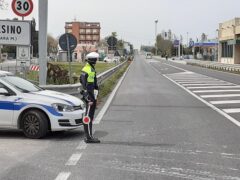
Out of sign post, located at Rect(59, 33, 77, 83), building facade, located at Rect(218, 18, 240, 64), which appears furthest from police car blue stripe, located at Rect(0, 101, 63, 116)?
building facade, located at Rect(218, 18, 240, 64)

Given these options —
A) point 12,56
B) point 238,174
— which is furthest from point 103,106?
point 12,56

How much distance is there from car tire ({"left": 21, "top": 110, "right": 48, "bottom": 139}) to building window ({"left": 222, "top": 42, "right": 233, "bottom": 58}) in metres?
78.4

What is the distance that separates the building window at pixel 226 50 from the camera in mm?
87012

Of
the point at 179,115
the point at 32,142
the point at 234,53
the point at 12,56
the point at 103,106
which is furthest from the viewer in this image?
the point at 12,56

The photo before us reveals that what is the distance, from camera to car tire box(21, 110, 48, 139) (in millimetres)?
10430

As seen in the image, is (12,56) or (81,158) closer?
(81,158)

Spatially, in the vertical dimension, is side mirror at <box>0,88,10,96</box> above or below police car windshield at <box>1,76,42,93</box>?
below

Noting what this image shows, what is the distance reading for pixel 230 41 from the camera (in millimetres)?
82875

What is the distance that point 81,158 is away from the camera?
855 centimetres

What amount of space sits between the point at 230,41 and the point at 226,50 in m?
8.67

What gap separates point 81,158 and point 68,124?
2.12 meters

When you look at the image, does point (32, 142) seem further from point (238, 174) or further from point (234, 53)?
point (234, 53)

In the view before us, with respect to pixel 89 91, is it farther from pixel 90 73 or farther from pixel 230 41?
pixel 230 41

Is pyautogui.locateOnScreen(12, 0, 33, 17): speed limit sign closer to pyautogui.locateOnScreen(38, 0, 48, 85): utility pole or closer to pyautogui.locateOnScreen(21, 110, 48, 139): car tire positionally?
pyautogui.locateOnScreen(38, 0, 48, 85): utility pole
